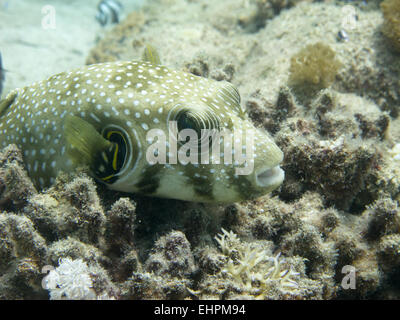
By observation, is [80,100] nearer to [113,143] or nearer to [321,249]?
[113,143]

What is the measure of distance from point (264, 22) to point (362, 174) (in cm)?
746

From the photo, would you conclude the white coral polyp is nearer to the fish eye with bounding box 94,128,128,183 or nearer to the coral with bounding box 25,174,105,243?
the coral with bounding box 25,174,105,243

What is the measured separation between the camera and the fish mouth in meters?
3.29

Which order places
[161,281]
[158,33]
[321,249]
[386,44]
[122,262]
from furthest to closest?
[158,33]
[386,44]
[321,249]
[122,262]
[161,281]

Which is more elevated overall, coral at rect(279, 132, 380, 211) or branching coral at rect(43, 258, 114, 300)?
coral at rect(279, 132, 380, 211)

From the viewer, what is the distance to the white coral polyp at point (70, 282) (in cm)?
264

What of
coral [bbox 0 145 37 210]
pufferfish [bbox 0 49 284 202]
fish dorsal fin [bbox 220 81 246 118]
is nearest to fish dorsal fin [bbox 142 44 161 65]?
pufferfish [bbox 0 49 284 202]

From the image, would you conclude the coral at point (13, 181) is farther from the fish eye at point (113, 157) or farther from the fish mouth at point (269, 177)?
the fish mouth at point (269, 177)

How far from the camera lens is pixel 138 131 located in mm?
3311

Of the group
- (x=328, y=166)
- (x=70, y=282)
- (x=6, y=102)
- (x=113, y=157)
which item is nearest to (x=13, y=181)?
(x=113, y=157)

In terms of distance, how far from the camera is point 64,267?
8.93 feet

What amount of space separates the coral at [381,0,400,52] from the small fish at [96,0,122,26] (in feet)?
41.7
